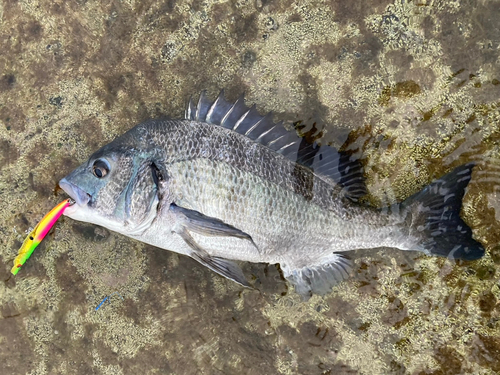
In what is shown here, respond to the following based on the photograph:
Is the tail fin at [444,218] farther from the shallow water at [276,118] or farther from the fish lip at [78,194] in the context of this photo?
the fish lip at [78,194]

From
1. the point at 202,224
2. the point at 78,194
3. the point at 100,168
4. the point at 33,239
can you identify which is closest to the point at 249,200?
the point at 202,224

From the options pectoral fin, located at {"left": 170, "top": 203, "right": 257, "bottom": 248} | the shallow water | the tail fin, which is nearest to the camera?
pectoral fin, located at {"left": 170, "top": 203, "right": 257, "bottom": 248}

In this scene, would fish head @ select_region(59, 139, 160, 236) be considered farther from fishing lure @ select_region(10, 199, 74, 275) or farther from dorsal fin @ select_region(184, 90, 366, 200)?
dorsal fin @ select_region(184, 90, 366, 200)

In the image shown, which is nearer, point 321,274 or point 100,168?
point 100,168

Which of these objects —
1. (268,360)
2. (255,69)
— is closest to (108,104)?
(255,69)

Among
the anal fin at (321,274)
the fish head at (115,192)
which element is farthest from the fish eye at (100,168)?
the anal fin at (321,274)

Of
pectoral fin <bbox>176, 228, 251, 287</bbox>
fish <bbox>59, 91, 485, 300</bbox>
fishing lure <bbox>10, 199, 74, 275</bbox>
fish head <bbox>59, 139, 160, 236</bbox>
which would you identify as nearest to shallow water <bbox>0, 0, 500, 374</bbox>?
fishing lure <bbox>10, 199, 74, 275</bbox>

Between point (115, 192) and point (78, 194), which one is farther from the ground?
point (115, 192)

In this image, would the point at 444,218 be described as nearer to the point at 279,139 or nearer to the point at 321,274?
the point at 321,274
